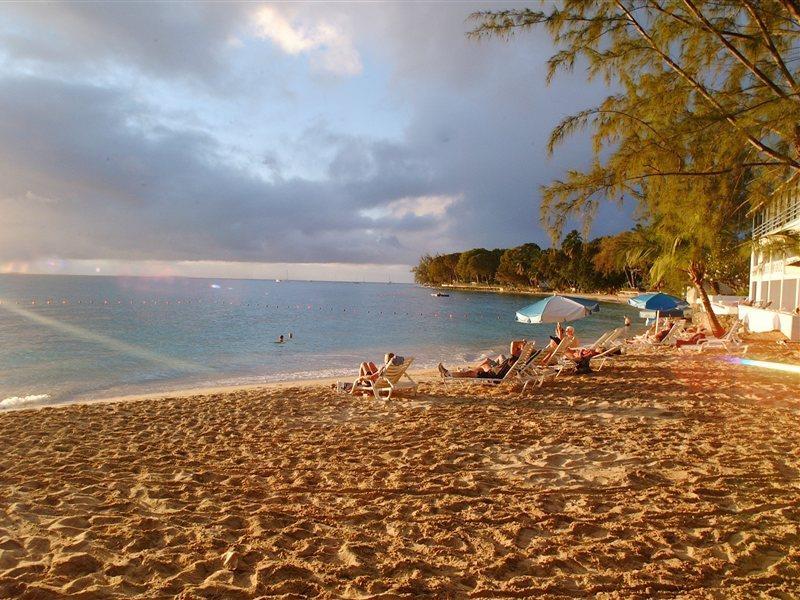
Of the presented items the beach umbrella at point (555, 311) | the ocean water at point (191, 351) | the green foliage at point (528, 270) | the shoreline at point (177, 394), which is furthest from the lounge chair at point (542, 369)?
the green foliage at point (528, 270)

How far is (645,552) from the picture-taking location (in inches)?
124

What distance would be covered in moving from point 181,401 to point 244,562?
712 centimetres

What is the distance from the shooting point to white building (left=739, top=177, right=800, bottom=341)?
4.79 metres

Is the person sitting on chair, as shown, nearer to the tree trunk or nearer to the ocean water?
the ocean water

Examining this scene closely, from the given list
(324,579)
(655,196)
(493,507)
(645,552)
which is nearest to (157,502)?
(324,579)

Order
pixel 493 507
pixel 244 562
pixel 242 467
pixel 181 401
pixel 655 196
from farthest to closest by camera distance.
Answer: pixel 181 401 → pixel 242 467 → pixel 655 196 → pixel 493 507 → pixel 244 562

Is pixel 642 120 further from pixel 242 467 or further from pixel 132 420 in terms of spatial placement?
pixel 132 420

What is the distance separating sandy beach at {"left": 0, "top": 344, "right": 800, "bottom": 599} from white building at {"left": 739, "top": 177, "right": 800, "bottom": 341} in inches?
85.3

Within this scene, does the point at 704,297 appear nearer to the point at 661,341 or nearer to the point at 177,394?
the point at 661,341

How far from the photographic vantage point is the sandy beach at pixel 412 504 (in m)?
2.87

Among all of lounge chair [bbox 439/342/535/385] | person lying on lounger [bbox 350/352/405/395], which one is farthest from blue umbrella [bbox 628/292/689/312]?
person lying on lounger [bbox 350/352/405/395]

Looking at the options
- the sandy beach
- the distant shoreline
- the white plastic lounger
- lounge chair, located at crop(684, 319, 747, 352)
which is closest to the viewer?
the sandy beach

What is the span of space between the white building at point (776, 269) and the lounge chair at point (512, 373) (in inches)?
157

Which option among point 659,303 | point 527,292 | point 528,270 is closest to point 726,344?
point 659,303
